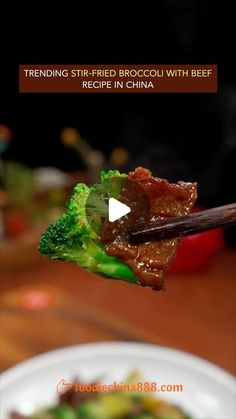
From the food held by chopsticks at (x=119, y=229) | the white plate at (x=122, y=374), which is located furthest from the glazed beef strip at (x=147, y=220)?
the white plate at (x=122, y=374)

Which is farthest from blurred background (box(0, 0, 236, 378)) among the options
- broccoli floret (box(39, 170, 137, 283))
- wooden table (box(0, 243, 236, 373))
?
broccoli floret (box(39, 170, 137, 283))

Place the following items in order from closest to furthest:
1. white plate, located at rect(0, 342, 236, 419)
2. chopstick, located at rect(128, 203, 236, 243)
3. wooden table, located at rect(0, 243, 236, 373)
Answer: chopstick, located at rect(128, 203, 236, 243)
white plate, located at rect(0, 342, 236, 419)
wooden table, located at rect(0, 243, 236, 373)

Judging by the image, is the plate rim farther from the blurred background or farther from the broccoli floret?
the broccoli floret

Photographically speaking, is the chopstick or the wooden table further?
the wooden table

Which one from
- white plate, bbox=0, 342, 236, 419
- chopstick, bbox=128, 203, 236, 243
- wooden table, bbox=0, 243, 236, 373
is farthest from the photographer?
wooden table, bbox=0, 243, 236, 373

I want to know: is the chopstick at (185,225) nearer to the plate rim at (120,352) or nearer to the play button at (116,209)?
the play button at (116,209)

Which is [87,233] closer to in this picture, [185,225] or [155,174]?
[185,225]
